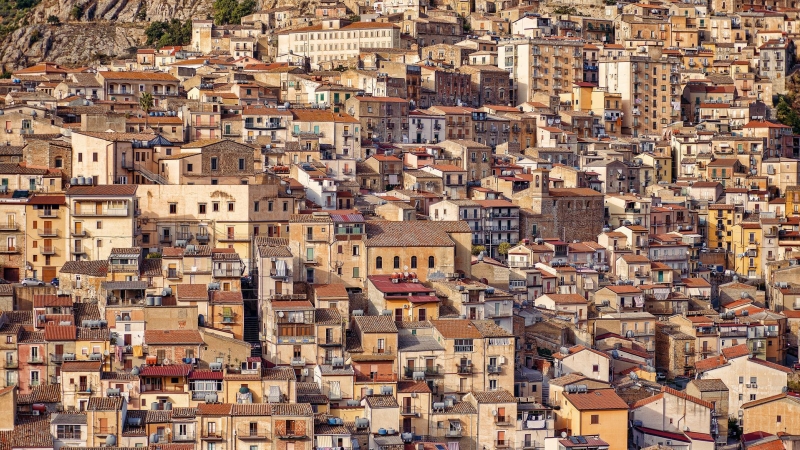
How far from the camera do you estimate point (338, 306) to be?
65375 mm

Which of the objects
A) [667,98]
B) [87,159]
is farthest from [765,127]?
[87,159]

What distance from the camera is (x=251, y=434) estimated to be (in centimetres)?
5559

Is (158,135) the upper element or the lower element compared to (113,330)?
upper

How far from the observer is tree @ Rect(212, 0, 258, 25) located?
139 metres

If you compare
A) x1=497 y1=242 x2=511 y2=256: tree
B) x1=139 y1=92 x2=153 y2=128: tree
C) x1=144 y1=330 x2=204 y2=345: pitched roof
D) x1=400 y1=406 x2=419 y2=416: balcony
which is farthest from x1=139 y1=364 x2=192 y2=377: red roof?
x1=139 y1=92 x2=153 y2=128: tree

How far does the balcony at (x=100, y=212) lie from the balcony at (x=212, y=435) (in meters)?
18.7

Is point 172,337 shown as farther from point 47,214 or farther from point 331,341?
point 47,214

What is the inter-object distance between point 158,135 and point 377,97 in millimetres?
21787

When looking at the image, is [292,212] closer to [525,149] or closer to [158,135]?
[158,135]

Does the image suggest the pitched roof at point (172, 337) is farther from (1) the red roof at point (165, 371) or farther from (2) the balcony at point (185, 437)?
(2) the balcony at point (185, 437)

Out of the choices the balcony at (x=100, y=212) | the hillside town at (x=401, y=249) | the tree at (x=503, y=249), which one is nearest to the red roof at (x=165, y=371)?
the hillside town at (x=401, y=249)

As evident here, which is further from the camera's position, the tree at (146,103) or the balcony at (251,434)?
the tree at (146,103)

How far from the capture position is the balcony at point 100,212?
236 feet

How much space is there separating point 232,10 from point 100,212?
229 feet
